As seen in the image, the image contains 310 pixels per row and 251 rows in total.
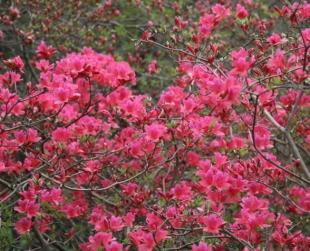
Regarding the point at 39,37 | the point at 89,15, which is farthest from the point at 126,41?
the point at 39,37

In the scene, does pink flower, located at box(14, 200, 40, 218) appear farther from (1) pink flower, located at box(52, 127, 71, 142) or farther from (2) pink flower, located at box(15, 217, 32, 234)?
(1) pink flower, located at box(52, 127, 71, 142)

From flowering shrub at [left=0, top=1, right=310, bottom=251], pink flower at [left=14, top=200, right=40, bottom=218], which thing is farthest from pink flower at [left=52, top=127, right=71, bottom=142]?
pink flower at [left=14, top=200, right=40, bottom=218]

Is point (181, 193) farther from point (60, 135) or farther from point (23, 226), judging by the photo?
point (23, 226)

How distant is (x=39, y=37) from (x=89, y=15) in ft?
1.90

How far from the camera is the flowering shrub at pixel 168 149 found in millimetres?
2650

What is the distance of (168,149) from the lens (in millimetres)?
3400

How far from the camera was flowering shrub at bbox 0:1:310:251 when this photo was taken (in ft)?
8.70

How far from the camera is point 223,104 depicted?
2715 millimetres

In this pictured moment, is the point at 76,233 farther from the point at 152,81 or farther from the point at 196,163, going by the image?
the point at 152,81

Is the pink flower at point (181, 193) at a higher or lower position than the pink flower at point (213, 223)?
lower

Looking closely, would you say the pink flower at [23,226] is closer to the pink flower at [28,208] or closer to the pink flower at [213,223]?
the pink flower at [28,208]

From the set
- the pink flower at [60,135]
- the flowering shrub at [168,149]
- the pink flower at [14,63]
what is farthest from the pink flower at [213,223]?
the pink flower at [14,63]

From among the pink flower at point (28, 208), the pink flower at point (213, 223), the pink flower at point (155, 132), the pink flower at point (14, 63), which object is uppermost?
the pink flower at point (14, 63)

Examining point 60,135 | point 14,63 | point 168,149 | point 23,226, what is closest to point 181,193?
point 168,149
